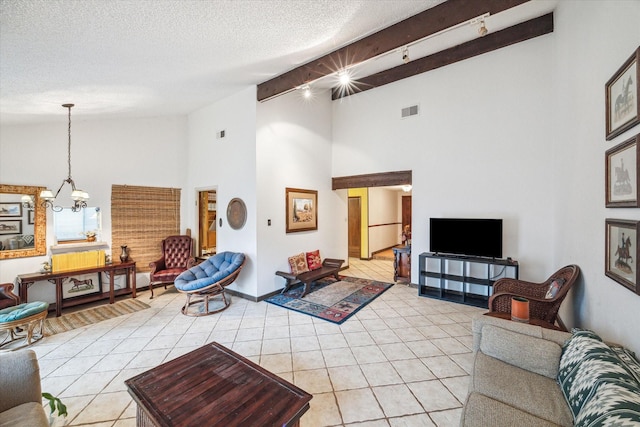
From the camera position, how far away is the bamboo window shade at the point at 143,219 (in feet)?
15.9

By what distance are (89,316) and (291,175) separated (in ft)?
12.6

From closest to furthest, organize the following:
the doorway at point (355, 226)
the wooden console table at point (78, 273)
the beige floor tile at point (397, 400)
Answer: the beige floor tile at point (397, 400) → the wooden console table at point (78, 273) → the doorway at point (355, 226)

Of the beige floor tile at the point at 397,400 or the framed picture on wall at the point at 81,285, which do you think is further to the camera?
the framed picture on wall at the point at 81,285

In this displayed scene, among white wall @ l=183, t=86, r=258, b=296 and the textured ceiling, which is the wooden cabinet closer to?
white wall @ l=183, t=86, r=258, b=296

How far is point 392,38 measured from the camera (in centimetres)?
311

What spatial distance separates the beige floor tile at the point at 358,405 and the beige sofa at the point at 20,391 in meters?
1.81

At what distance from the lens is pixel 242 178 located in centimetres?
464

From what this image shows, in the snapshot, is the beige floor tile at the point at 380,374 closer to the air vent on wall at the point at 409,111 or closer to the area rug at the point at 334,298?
the area rug at the point at 334,298

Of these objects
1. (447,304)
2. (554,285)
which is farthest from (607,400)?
(447,304)

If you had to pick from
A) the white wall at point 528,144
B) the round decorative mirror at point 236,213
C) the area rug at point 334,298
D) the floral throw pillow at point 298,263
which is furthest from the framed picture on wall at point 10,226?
the white wall at point 528,144

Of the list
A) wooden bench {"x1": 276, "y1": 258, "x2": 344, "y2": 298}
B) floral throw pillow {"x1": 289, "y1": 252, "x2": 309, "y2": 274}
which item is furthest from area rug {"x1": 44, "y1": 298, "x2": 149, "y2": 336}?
floral throw pillow {"x1": 289, "y1": 252, "x2": 309, "y2": 274}

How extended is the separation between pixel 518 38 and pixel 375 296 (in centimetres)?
460

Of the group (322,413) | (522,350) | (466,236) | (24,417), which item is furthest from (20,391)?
(466,236)

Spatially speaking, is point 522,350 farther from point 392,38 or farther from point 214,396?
point 392,38
